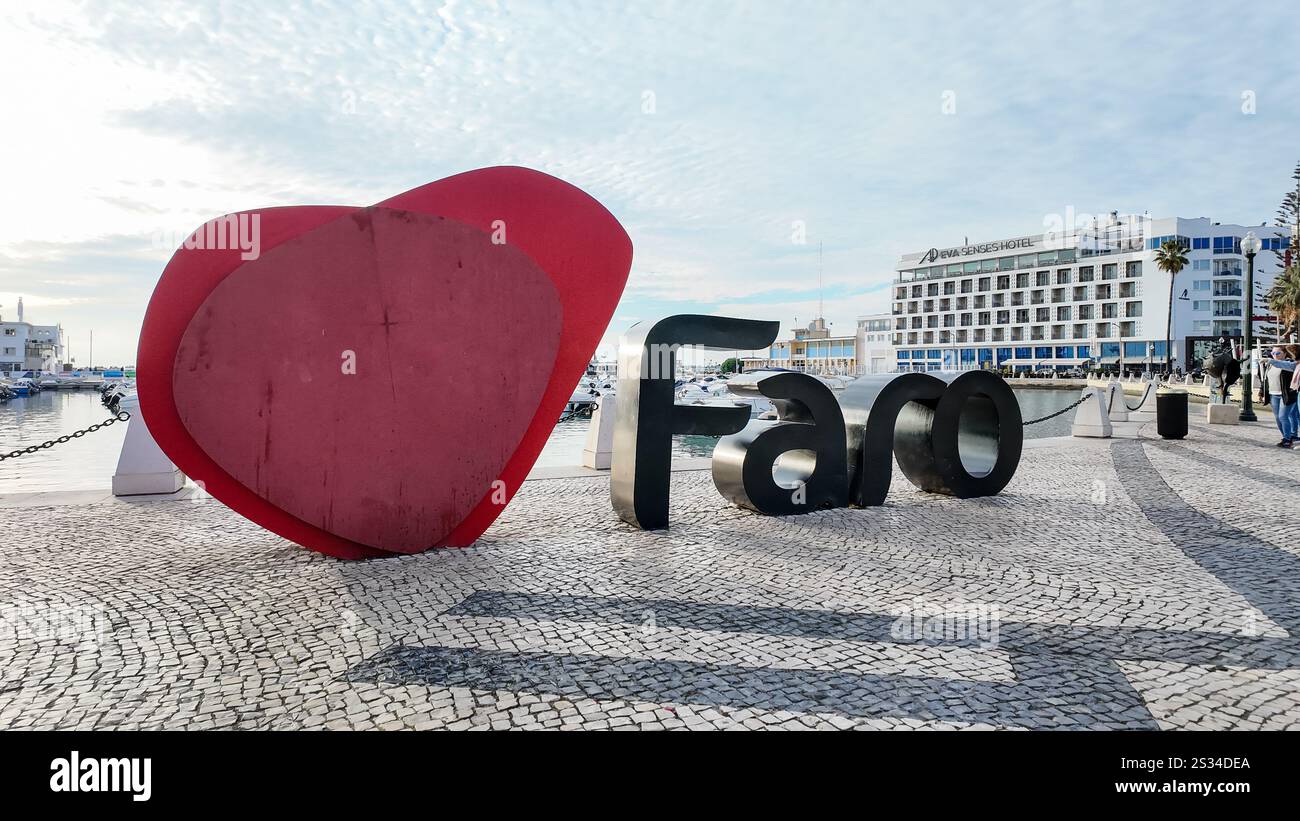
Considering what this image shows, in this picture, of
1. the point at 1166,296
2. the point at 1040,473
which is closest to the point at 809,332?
the point at 1166,296

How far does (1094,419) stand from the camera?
1798 centimetres

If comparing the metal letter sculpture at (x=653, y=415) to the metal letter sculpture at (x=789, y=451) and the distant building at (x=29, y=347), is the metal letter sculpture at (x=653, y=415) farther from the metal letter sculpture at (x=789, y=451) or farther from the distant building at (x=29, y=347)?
the distant building at (x=29, y=347)

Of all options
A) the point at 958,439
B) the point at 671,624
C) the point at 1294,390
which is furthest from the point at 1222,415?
the point at 671,624

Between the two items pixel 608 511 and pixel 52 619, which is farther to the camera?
pixel 608 511

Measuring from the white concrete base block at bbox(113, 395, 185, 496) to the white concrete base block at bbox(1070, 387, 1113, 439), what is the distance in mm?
18534

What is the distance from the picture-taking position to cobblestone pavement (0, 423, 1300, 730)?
12.3ft

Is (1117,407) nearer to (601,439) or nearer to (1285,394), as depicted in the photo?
(1285,394)

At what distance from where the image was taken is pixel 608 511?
9062 millimetres

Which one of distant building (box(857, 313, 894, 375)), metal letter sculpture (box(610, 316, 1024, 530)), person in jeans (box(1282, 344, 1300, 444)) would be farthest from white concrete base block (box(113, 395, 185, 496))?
distant building (box(857, 313, 894, 375))

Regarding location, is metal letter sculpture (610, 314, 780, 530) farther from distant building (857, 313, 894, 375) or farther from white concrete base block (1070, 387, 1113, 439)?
distant building (857, 313, 894, 375)

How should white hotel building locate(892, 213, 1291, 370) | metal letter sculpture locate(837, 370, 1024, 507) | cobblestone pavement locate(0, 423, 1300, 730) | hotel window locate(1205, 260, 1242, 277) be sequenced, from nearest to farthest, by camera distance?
cobblestone pavement locate(0, 423, 1300, 730), metal letter sculpture locate(837, 370, 1024, 507), hotel window locate(1205, 260, 1242, 277), white hotel building locate(892, 213, 1291, 370)

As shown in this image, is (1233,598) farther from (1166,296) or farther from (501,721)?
(1166,296)
